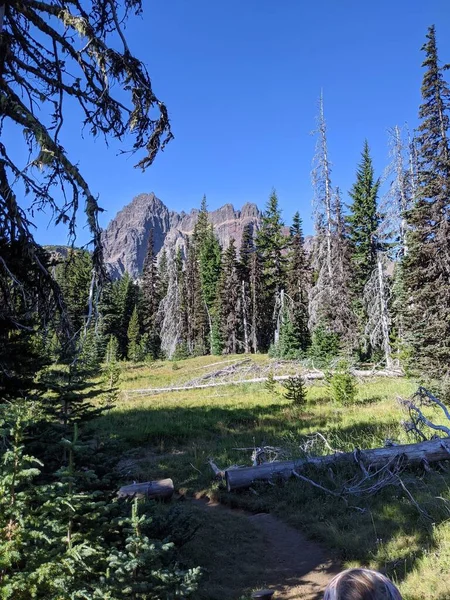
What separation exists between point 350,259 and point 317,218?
234 inches

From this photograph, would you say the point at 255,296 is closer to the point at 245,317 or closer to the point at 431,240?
the point at 245,317

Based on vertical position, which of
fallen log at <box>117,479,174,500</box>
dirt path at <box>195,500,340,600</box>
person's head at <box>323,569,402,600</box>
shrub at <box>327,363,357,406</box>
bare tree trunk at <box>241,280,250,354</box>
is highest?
bare tree trunk at <box>241,280,250,354</box>

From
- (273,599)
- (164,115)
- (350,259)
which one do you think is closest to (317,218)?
(350,259)

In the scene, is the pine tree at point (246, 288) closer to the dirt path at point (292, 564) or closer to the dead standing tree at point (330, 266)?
the dead standing tree at point (330, 266)

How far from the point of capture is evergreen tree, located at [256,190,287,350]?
48.0m

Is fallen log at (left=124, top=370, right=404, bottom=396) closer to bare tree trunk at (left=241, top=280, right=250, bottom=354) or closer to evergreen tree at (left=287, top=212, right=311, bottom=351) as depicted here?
evergreen tree at (left=287, top=212, right=311, bottom=351)

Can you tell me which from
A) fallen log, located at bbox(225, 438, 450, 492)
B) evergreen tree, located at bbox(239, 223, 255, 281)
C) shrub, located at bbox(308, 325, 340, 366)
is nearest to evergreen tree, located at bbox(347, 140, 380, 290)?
shrub, located at bbox(308, 325, 340, 366)

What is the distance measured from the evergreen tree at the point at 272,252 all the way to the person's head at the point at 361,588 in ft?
147

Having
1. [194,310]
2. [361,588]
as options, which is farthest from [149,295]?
[361,588]

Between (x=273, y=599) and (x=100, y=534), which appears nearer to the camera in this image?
(x=100, y=534)

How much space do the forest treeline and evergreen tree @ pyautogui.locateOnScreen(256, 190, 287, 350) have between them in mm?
164

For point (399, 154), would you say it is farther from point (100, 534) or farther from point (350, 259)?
point (100, 534)

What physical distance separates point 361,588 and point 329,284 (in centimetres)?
3181

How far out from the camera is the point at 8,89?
4523mm
